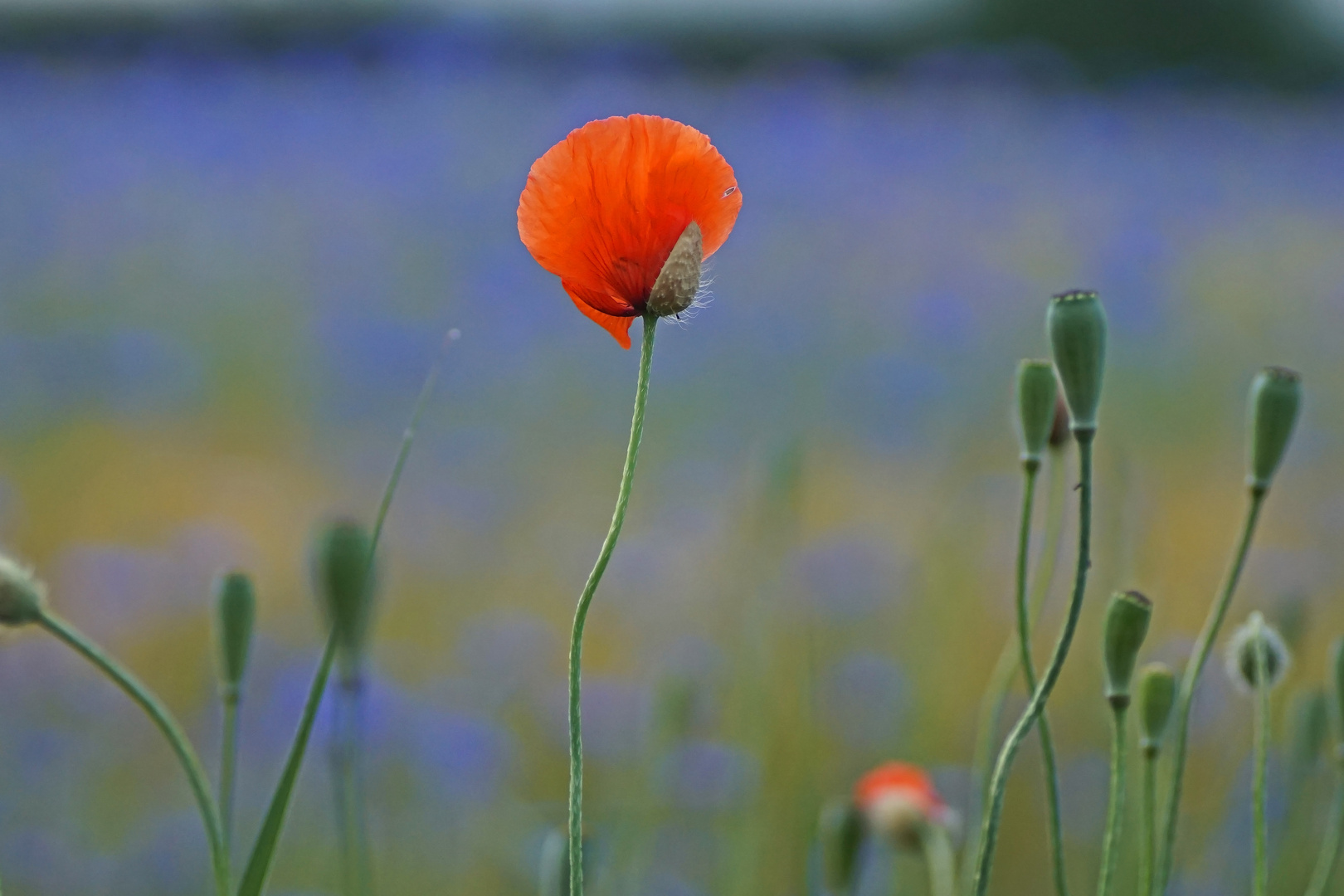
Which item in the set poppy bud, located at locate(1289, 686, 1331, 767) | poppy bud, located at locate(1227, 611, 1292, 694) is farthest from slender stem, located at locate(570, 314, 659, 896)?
poppy bud, located at locate(1289, 686, 1331, 767)

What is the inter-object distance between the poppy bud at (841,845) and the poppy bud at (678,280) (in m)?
0.26

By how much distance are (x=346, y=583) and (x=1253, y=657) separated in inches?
13.6

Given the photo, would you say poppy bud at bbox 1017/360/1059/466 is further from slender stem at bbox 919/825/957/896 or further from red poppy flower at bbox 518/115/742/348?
slender stem at bbox 919/825/957/896

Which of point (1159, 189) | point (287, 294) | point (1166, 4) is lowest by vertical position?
point (287, 294)

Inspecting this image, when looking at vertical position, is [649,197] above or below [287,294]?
below

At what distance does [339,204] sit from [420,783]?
6.03 ft

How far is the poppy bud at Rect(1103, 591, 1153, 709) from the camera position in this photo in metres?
0.37

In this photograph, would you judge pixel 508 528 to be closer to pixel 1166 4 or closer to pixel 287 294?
pixel 287 294

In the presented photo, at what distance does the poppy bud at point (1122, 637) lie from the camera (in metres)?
0.37

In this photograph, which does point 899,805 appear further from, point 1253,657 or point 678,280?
point 678,280

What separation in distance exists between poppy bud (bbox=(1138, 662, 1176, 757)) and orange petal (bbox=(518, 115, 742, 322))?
20 cm

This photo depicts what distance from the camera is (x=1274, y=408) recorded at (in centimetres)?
40

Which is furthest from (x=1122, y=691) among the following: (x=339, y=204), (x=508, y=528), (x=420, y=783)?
(x=339, y=204)

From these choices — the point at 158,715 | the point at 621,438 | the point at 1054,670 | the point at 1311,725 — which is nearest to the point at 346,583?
the point at 158,715
